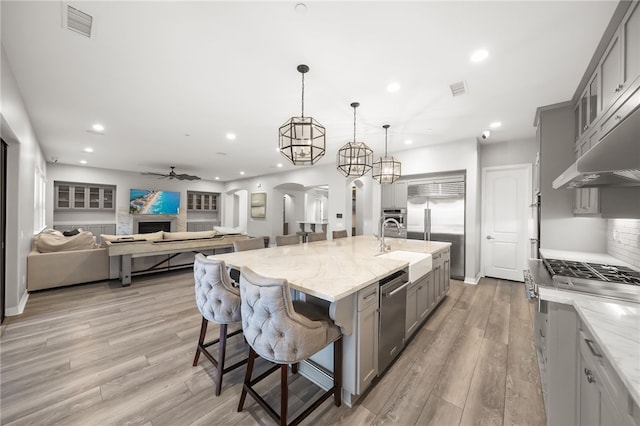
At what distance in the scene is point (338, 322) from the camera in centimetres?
158

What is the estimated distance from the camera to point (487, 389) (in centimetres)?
191

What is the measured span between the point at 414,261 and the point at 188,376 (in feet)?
7.26

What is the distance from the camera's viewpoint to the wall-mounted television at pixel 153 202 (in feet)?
27.8

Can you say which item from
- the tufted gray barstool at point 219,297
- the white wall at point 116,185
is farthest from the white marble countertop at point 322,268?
the white wall at point 116,185

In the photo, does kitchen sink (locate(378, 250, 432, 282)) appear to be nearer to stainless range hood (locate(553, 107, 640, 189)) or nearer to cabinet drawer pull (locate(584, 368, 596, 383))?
cabinet drawer pull (locate(584, 368, 596, 383))

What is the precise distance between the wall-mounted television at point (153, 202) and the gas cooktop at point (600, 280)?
10458mm

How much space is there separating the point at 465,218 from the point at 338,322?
4.17 metres

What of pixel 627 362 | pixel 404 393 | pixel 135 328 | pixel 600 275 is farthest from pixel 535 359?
pixel 135 328

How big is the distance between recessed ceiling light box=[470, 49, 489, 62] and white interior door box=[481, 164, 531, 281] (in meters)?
3.35

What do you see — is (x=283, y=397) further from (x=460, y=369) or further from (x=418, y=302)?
(x=418, y=302)

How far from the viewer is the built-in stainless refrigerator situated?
15.8 ft

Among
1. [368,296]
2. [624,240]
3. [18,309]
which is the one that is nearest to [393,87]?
[368,296]

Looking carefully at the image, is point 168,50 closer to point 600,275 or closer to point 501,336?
point 600,275

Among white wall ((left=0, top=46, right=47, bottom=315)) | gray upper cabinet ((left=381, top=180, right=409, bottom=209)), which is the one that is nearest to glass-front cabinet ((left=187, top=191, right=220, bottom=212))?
white wall ((left=0, top=46, right=47, bottom=315))
